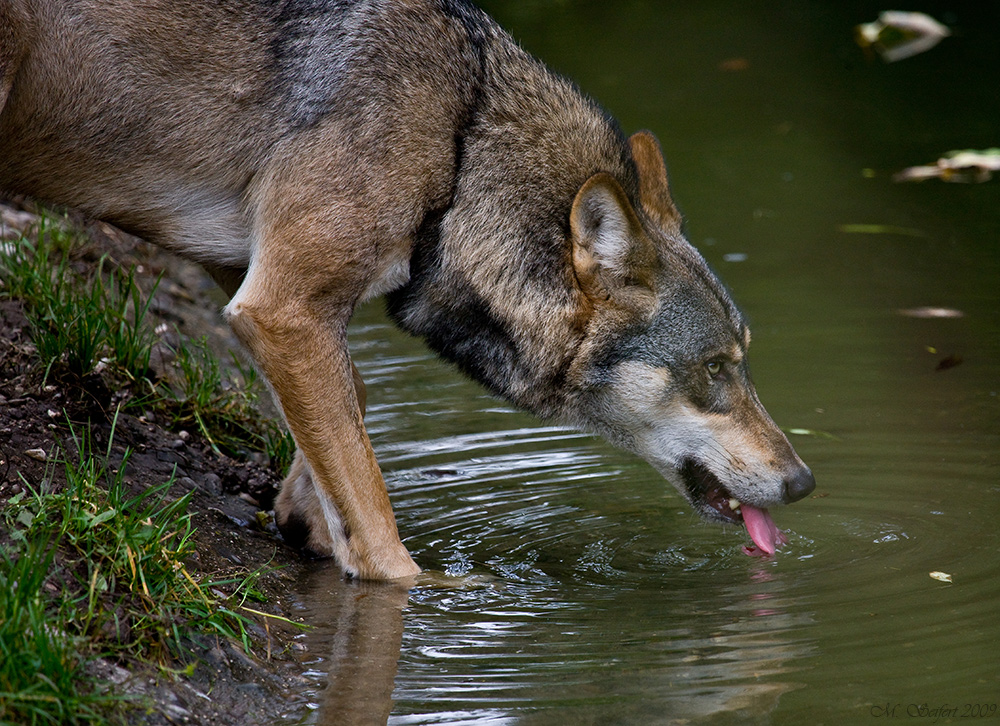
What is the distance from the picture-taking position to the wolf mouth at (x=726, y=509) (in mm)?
4789

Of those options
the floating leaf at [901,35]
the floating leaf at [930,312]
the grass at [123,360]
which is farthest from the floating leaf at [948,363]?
the floating leaf at [901,35]

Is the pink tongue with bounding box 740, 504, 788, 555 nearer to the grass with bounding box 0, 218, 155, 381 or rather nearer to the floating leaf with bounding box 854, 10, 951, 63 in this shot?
the grass with bounding box 0, 218, 155, 381

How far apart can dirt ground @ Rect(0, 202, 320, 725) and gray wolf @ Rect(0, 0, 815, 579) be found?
12.4 inches

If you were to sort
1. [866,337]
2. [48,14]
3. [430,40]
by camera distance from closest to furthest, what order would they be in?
1. [48,14]
2. [430,40]
3. [866,337]

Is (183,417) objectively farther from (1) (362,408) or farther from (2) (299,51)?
(2) (299,51)

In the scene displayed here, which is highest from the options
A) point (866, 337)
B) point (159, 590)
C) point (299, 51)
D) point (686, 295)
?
point (299, 51)

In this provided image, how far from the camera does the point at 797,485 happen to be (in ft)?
15.7

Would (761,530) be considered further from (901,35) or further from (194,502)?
(901,35)

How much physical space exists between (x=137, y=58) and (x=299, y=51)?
0.60 meters

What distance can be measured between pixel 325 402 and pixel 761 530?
1827 mm

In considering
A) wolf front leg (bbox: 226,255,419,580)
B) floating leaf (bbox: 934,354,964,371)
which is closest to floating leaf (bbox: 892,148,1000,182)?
floating leaf (bbox: 934,354,964,371)

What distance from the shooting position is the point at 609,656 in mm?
3877

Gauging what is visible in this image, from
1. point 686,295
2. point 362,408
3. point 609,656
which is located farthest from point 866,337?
point 609,656

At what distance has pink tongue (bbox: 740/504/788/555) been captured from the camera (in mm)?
4746
